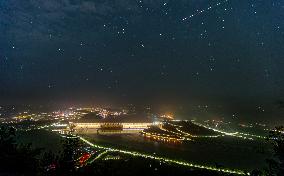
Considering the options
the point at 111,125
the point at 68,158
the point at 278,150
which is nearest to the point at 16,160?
the point at 68,158

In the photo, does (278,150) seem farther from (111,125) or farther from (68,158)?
(111,125)

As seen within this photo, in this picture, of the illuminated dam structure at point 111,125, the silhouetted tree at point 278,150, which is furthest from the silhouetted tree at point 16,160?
the illuminated dam structure at point 111,125

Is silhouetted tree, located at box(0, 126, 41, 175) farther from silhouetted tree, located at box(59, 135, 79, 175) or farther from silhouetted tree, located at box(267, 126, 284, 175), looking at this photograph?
silhouetted tree, located at box(267, 126, 284, 175)

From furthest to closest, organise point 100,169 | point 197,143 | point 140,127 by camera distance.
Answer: point 140,127
point 197,143
point 100,169

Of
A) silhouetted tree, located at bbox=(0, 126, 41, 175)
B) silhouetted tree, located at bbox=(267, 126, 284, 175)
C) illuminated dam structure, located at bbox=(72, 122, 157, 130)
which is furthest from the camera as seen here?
illuminated dam structure, located at bbox=(72, 122, 157, 130)

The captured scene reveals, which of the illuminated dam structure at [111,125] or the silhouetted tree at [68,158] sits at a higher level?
the silhouetted tree at [68,158]

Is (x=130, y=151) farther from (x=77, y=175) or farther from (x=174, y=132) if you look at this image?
(x=77, y=175)

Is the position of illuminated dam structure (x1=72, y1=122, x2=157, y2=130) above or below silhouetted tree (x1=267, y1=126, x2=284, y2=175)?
below

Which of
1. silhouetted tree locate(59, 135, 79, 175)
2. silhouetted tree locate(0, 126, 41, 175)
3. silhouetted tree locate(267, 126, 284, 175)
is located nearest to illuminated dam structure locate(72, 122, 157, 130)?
silhouetted tree locate(0, 126, 41, 175)

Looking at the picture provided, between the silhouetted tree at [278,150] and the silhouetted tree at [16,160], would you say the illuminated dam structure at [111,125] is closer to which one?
the silhouetted tree at [16,160]

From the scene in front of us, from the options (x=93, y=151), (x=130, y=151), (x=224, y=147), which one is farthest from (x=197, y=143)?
(x=93, y=151)

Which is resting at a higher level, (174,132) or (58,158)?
(58,158)
